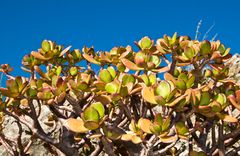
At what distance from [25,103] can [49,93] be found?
0.56m

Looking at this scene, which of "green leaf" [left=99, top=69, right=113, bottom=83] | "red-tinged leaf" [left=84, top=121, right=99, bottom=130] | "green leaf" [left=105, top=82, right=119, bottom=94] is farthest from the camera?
"green leaf" [left=99, top=69, right=113, bottom=83]

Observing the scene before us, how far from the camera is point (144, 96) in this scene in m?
1.92

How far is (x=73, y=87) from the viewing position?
2.21m

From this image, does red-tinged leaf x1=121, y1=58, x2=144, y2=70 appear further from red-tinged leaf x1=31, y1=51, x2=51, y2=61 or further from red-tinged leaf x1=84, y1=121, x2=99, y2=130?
red-tinged leaf x1=31, y1=51, x2=51, y2=61

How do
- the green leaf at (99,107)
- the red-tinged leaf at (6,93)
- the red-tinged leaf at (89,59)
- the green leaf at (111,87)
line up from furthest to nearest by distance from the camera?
the red-tinged leaf at (89,59)
the red-tinged leaf at (6,93)
the green leaf at (111,87)
the green leaf at (99,107)

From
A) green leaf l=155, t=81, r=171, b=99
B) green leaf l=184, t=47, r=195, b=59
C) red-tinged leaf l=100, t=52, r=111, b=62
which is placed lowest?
green leaf l=155, t=81, r=171, b=99

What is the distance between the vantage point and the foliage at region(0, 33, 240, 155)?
1.95 meters

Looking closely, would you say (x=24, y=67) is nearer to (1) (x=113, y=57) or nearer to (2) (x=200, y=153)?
(1) (x=113, y=57)

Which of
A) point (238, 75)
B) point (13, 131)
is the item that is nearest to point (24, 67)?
point (13, 131)

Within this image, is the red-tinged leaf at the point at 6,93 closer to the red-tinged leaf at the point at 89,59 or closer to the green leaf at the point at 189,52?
the red-tinged leaf at the point at 89,59

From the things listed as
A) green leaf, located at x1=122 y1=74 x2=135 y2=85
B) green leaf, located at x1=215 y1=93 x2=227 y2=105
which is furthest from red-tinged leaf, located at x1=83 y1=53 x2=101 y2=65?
green leaf, located at x1=215 y1=93 x2=227 y2=105

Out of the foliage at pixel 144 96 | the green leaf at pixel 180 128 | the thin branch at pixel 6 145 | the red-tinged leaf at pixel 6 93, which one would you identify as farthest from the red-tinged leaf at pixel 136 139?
the thin branch at pixel 6 145

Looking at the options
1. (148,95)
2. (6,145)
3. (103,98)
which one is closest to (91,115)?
(103,98)

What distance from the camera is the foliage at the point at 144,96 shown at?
6.41ft
